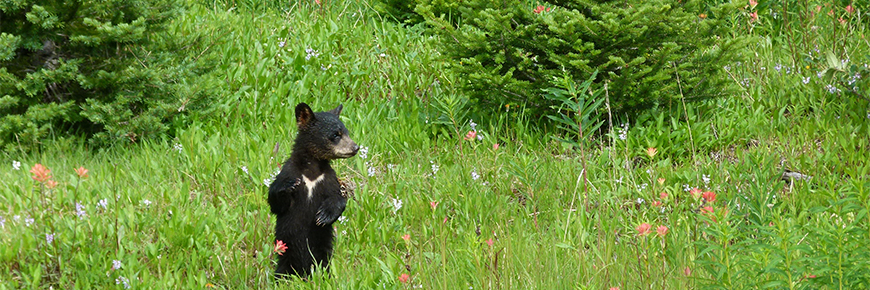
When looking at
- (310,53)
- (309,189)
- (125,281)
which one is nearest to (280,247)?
(309,189)

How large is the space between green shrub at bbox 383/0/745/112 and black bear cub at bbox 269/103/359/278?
7.56 feet

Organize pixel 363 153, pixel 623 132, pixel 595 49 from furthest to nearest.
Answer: pixel 623 132 → pixel 595 49 → pixel 363 153

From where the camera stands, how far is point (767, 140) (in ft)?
22.4

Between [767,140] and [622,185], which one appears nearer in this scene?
[622,185]

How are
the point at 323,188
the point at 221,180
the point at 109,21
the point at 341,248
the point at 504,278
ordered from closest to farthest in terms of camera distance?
the point at 504,278 → the point at 323,188 → the point at 341,248 → the point at 221,180 → the point at 109,21

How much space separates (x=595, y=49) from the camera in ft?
21.1

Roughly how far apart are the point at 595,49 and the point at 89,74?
4.01 m

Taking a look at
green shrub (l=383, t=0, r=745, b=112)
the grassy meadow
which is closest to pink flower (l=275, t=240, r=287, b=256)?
the grassy meadow

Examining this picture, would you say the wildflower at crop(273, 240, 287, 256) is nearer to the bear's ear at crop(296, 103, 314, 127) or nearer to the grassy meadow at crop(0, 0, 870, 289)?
the grassy meadow at crop(0, 0, 870, 289)

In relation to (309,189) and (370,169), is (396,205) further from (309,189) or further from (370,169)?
(309,189)

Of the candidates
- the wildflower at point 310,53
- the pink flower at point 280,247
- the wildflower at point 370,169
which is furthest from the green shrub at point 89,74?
the pink flower at point 280,247

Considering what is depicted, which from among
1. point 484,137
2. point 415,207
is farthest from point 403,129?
point 415,207

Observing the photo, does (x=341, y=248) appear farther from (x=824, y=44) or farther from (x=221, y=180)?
(x=824, y=44)

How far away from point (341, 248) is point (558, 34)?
2.49m
